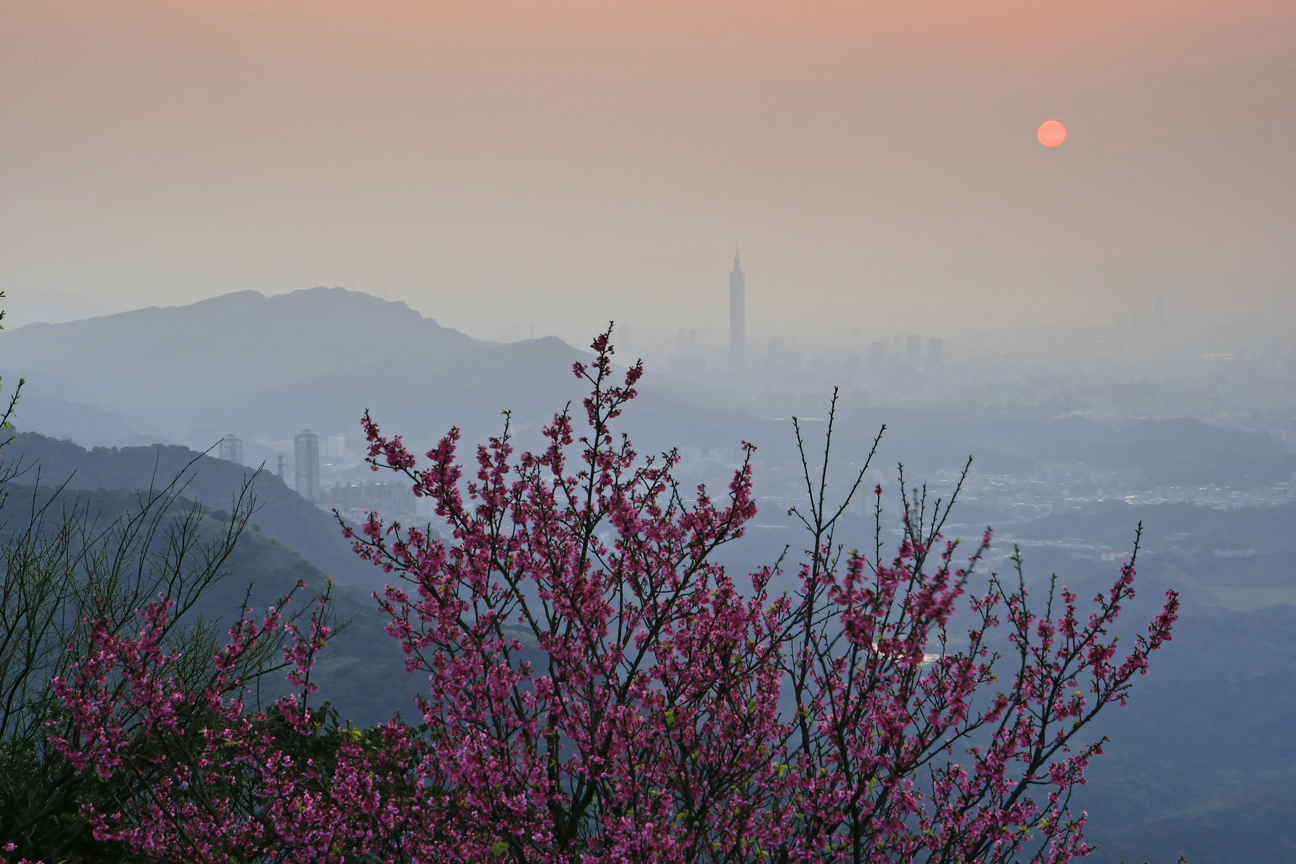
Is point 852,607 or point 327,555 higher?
point 852,607

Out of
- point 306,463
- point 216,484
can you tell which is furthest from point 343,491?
point 216,484

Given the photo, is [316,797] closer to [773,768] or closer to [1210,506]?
[773,768]

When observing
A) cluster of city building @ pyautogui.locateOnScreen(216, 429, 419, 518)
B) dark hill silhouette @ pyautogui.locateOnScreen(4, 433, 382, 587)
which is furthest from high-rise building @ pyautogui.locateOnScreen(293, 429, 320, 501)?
dark hill silhouette @ pyautogui.locateOnScreen(4, 433, 382, 587)

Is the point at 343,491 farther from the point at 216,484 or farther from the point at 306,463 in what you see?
the point at 216,484

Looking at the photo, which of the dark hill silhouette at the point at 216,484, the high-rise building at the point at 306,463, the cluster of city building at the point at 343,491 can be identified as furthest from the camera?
the high-rise building at the point at 306,463

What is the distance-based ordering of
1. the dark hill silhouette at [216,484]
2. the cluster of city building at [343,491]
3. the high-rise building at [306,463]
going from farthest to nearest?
the high-rise building at [306,463]
the cluster of city building at [343,491]
the dark hill silhouette at [216,484]

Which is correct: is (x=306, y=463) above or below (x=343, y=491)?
above

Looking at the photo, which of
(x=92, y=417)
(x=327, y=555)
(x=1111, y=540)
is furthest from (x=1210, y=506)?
(x=92, y=417)

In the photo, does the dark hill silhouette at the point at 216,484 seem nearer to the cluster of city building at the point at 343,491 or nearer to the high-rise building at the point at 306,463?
the cluster of city building at the point at 343,491

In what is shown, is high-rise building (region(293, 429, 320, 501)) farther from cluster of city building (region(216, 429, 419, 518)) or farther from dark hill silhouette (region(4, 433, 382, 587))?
dark hill silhouette (region(4, 433, 382, 587))

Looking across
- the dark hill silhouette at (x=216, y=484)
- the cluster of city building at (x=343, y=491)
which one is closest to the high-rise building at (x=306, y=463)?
the cluster of city building at (x=343, y=491)

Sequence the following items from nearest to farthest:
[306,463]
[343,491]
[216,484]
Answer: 1. [216,484]
2. [343,491]
3. [306,463]
